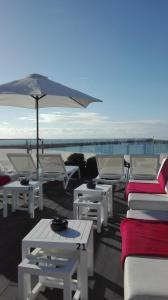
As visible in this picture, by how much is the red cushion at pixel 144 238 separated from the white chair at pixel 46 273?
420 mm

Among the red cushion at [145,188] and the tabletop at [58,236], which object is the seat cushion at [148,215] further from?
the red cushion at [145,188]

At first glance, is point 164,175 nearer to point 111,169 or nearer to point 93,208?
point 93,208

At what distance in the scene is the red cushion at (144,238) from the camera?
2.26 m

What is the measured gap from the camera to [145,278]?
1.89 meters

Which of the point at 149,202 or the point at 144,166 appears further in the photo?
the point at 144,166

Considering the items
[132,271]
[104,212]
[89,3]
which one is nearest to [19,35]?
[89,3]

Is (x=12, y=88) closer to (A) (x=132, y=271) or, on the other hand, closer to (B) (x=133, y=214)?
(B) (x=133, y=214)

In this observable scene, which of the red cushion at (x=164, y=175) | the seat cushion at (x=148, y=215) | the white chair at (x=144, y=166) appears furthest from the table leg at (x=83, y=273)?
the white chair at (x=144, y=166)

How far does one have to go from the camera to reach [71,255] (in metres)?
2.66

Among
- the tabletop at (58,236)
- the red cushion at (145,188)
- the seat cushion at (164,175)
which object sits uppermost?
the seat cushion at (164,175)

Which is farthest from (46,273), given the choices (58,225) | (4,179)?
(4,179)

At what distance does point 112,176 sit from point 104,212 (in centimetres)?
229

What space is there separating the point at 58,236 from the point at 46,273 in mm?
417

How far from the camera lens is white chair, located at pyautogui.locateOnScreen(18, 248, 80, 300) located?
2.20 meters
